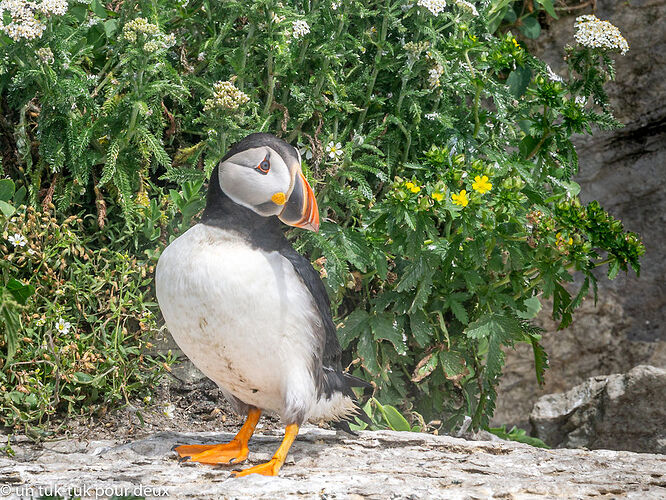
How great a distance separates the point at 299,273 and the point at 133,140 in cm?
153

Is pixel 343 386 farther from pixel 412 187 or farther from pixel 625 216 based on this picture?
pixel 625 216

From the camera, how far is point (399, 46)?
4688 millimetres

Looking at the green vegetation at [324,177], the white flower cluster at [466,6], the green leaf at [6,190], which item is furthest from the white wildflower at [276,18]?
the green leaf at [6,190]

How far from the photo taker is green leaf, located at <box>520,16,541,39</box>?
5887mm

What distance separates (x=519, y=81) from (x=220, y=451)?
304 centimetres

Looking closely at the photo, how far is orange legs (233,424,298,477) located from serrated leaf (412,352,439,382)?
1.33m

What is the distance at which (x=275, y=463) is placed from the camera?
3279mm

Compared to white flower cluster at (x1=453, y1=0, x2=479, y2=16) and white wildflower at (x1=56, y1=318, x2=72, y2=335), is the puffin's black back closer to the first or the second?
white wildflower at (x1=56, y1=318, x2=72, y2=335)

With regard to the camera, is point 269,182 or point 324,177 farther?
point 324,177

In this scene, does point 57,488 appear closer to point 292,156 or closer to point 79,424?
point 79,424

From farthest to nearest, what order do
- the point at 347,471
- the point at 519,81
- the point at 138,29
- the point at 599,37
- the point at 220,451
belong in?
the point at 519,81 < the point at 599,37 < the point at 138,29 < the point at 220,451 < the point at 347,471

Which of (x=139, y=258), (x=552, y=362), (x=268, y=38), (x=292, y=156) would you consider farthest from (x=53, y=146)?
(x=552, y=362)

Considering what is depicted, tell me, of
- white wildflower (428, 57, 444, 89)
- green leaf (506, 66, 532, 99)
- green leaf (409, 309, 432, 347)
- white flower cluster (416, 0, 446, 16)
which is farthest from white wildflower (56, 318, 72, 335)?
green leaf (506, 66, 532, 99)

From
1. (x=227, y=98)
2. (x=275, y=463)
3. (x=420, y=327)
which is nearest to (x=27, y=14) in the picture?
(x=227, y=98)
